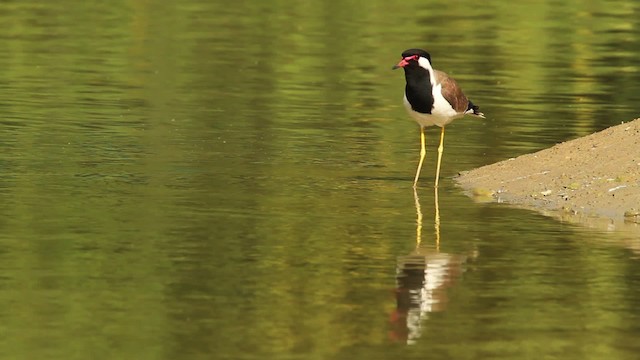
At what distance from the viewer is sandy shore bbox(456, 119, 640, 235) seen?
15.8 m

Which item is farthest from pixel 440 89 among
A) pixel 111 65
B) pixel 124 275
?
pixel 111 65

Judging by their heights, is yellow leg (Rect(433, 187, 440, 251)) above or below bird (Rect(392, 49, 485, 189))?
below

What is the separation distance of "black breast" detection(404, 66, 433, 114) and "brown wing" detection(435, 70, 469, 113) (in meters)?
0.20

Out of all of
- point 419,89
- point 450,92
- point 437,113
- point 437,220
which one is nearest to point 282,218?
point 437,220

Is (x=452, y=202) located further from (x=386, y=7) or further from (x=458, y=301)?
(x=386, y=7)

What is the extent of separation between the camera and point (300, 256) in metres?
13.5

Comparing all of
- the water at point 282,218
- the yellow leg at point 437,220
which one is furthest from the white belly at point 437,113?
the yellow leg at point 437,220

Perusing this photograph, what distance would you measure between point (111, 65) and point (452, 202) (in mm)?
14807

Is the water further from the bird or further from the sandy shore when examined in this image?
the bird

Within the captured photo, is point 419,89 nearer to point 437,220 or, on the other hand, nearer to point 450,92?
point 450,92

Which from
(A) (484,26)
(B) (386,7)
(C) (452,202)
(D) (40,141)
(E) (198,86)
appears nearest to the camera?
(C) (452,202)

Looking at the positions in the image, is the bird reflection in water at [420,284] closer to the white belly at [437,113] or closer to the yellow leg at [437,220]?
the yellow leg at [437,220]

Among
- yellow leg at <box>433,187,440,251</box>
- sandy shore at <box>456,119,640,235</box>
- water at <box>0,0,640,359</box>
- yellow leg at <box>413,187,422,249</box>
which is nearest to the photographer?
water at <box>0,0,640,359</box>

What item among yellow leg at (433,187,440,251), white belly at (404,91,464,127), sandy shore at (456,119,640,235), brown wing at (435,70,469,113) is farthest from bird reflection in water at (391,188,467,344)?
brown wing at (435,70,469,113)
